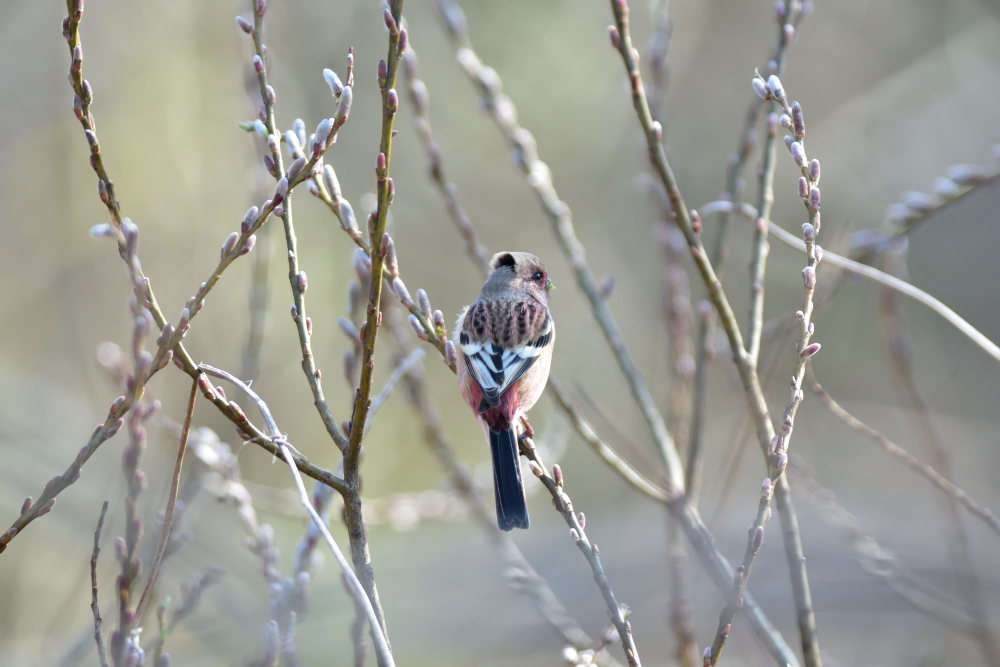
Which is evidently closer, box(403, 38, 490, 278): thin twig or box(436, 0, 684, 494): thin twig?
box(403, 38, 490, 278): thin twig

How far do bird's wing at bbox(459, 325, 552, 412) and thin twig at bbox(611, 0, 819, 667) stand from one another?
114 cm

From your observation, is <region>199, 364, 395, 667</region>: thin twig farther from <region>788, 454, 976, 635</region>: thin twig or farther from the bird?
<region>788, 454, 976, 635</region>: thin twig

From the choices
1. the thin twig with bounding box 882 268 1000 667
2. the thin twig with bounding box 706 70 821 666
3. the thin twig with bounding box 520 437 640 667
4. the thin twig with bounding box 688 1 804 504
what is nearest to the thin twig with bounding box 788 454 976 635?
the thin twig with bounding box 882 268 1000 667

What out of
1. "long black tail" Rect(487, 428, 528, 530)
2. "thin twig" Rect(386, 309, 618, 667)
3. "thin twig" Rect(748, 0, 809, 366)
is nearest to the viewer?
"thin twig" Rect(748, 0, 809, 366)

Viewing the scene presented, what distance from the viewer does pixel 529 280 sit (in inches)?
175

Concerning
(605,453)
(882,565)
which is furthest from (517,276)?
(882,565)

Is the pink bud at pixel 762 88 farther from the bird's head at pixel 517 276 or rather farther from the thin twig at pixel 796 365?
the bird's head at pixel 517 276

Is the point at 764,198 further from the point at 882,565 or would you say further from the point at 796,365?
the point at 882,565

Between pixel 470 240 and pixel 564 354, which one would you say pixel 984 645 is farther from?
pixel 564 354

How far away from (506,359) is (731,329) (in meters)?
1.34

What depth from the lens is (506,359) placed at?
3676 millimetres

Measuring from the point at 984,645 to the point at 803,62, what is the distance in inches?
359

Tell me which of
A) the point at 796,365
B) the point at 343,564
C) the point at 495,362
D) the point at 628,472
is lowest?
the point at 343,564

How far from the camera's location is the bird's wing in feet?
11.3
